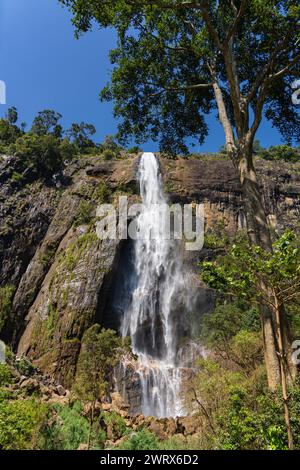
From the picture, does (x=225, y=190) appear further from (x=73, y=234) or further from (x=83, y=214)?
(x=73, y=234)

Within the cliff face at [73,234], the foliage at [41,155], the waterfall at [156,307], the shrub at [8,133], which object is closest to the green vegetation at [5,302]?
the cliff face at [73,234]

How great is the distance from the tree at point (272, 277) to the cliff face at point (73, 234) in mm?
18921

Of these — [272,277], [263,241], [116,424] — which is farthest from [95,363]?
[272,277]

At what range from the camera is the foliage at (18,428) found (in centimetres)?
790

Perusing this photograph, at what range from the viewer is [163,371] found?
80.5ft

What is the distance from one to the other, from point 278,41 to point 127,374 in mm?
19519

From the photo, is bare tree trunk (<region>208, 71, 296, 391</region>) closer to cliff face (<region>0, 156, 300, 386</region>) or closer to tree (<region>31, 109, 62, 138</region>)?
cliff face (<region>0, 156, 300, 386</region>)

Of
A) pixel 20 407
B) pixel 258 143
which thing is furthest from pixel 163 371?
pixel 258 143

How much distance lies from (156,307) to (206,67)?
19465mm

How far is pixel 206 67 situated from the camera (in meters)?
12.1

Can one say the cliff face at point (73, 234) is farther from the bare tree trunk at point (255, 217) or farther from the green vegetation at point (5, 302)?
the bare tree trunk at point (255, 217)

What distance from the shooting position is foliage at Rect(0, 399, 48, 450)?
7902mm

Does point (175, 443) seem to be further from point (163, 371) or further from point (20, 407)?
point (163, 371)

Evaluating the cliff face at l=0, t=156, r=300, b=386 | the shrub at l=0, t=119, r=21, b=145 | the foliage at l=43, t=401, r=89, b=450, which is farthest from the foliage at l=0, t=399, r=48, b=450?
the shrub at l=0, t=119, r=21, b=145
